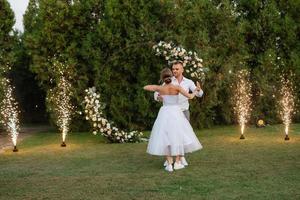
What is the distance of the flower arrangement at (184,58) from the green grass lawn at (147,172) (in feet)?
6.64

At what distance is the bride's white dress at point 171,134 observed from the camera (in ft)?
34.2

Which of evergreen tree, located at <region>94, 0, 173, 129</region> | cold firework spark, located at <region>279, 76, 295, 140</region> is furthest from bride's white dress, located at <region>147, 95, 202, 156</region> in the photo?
cold firework spark, located at <region>279, 76, 295, 140</region>

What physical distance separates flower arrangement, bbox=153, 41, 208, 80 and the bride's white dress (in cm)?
382

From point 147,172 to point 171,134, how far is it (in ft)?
2.94

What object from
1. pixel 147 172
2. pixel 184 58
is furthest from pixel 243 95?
pixel 147 172

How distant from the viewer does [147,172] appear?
1010 cm

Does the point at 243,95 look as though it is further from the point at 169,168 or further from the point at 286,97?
the point at 169,168

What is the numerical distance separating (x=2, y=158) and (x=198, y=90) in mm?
4953

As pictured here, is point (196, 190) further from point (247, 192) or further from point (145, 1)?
point (145, 1)

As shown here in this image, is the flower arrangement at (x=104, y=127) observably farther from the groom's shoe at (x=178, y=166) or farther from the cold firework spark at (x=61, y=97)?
the groom's shoe at (x=178, y=166)

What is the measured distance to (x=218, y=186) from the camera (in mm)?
8430

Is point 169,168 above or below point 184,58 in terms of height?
below

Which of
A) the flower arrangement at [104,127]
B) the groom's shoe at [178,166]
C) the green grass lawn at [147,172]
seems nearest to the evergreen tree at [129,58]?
the flower arrangement at [104,127]

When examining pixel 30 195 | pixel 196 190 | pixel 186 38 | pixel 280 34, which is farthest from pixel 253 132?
pixel 30 195
